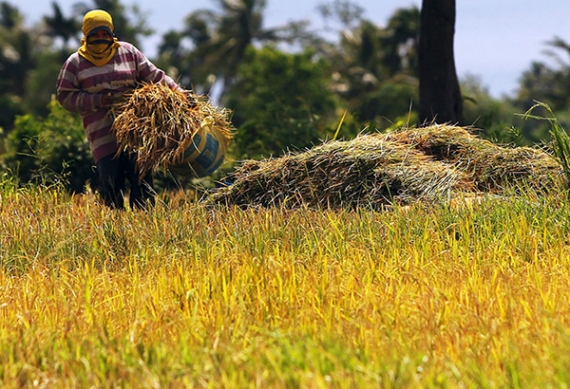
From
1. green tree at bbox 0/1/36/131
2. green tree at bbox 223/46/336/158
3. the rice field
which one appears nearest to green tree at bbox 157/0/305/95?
green tree at bbox 223/46/336/158

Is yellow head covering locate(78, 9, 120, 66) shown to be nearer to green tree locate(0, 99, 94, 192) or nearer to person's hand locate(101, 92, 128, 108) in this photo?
person's hand locate(101, 92, 128, 108)

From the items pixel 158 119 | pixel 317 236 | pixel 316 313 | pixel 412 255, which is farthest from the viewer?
pixel 158 119

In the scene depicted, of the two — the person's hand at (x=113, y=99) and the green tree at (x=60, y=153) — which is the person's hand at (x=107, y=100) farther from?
the green tree at (x=60, y=153)

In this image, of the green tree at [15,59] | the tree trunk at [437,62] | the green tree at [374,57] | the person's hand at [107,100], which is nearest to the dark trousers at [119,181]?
the person's hand at [107,100]

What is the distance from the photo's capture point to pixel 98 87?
7.46 meters

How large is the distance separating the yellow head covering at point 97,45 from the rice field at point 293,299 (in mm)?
1329

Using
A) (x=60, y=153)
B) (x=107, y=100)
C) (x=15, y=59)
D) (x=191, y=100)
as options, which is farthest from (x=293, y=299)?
(x=15, y=59)

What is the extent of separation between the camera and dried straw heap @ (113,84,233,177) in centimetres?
711

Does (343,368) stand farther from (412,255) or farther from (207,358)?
(412,255)

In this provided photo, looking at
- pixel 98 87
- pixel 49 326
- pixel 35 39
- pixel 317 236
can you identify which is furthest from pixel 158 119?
pixel 35 39

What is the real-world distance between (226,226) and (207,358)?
2626mm

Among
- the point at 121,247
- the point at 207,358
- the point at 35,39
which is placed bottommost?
the point at 35,39

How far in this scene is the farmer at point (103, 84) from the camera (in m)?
7.40

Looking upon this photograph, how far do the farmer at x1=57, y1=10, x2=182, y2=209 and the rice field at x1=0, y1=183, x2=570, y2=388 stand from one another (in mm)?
864
